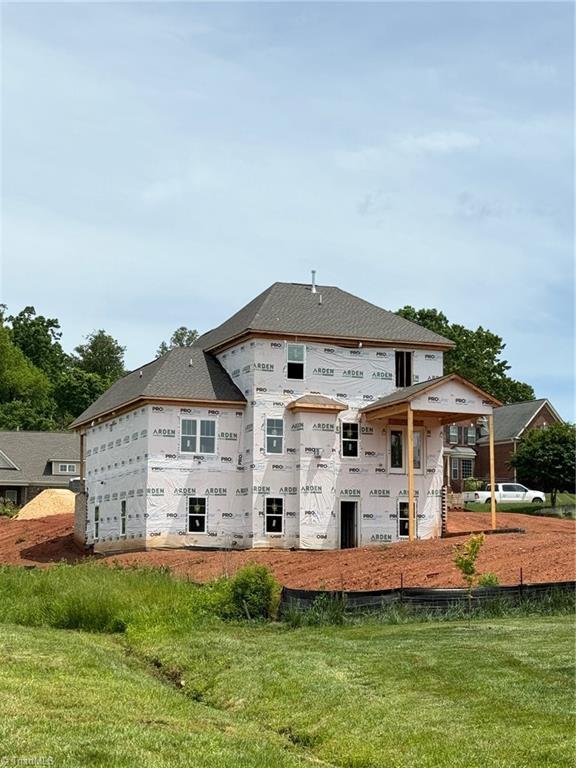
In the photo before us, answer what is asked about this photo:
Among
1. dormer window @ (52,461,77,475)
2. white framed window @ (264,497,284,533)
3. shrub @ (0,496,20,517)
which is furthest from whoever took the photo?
dormer window @ (52,461,77,475)

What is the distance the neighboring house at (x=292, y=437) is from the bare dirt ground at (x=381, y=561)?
1.71m

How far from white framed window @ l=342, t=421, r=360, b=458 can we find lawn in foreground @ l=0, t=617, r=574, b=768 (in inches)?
799

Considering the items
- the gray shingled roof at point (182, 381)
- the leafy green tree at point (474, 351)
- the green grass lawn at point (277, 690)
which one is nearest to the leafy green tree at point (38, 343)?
the leafy green tree at point (474, 351)

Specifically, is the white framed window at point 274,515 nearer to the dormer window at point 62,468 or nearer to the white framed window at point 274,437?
the white framed window at point 274,437

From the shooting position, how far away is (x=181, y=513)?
130 feet

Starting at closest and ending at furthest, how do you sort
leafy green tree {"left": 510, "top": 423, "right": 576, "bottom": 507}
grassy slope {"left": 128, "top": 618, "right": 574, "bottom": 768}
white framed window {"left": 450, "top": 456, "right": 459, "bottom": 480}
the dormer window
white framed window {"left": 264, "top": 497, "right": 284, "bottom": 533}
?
1. grassy slope {"left": 128, "top": 618, "right": 574, "bottom": 768}
2. white framed window {"left": 264, "top": 497, "right": 284, "bottom": 533}
3. leafy green tree {"left": 510, "top": 423, "right": 576, "bottom": 507}
4. the dormer window
5. white framed window {"left": 450, "top": 456, "right": 459, "bottom": 480}

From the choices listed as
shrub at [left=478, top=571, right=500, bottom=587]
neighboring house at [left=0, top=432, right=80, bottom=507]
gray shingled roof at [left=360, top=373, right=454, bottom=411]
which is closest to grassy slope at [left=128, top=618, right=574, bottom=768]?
shrub at [left=478, top=571, right=500, bottom=587]

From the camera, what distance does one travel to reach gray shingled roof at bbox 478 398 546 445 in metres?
74.2

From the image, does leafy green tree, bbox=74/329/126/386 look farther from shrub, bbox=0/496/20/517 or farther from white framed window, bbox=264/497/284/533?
white framed window, bbox=264/497/284/533

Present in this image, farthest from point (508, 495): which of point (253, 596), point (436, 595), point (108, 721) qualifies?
point (108, 721)

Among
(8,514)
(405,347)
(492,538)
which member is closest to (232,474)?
(405,347)

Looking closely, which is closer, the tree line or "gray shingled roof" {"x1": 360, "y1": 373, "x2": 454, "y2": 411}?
"gray shingled roof" {"x1": 360, "y1": 373, "x2": 454, "y2": 411}

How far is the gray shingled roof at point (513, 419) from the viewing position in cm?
7419

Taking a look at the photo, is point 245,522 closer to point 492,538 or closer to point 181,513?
point 181,513
